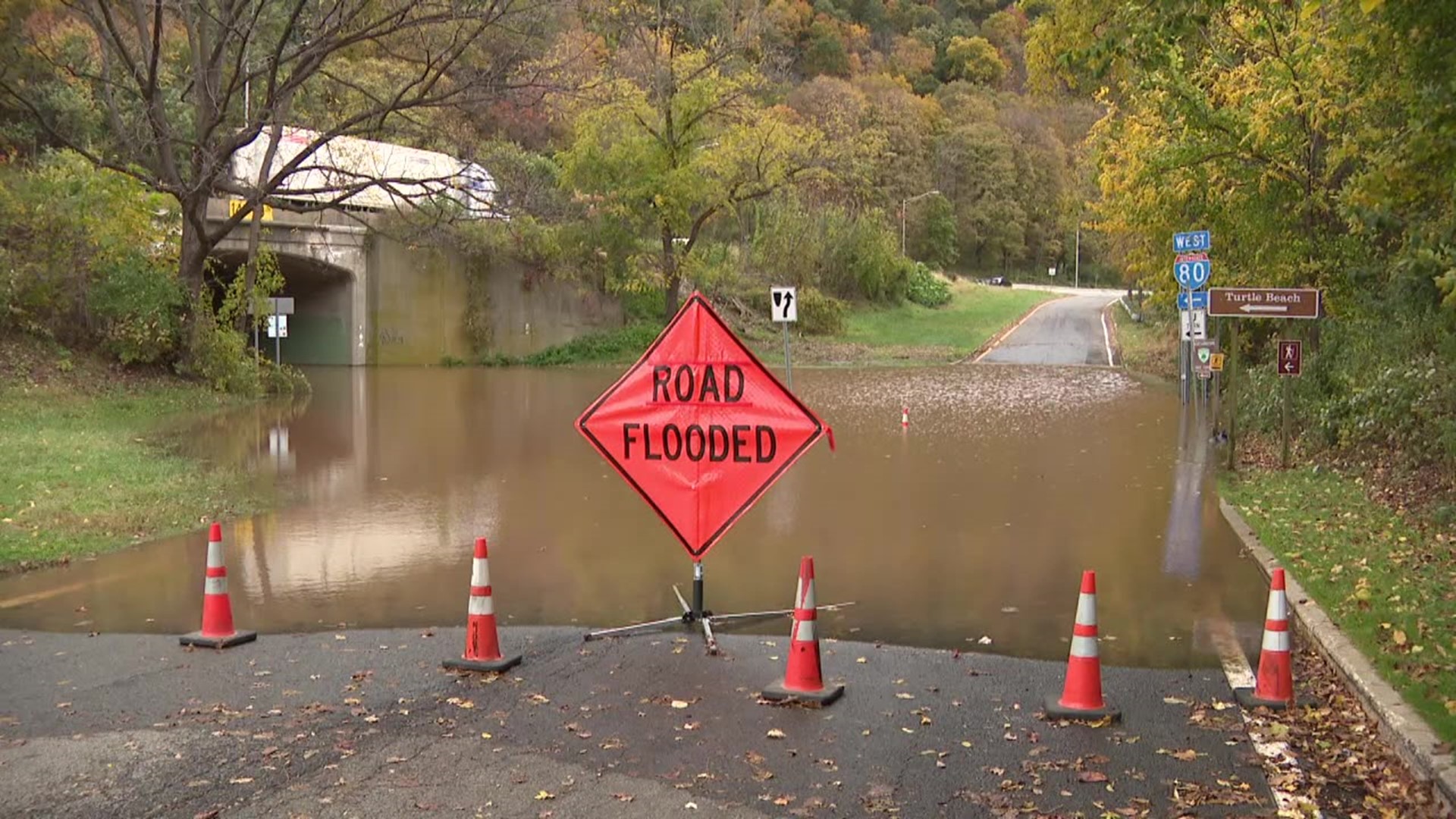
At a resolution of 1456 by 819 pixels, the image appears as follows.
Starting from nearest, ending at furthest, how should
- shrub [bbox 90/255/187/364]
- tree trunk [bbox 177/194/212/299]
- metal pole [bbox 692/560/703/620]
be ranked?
1. metal pole [bbox 692/560/703/620]
2. shrub [bbox 90/255/187/364]
3. tree trunk [bbox 177/194/212/299]

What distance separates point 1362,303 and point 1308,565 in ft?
27.3

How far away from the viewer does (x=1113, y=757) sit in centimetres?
608

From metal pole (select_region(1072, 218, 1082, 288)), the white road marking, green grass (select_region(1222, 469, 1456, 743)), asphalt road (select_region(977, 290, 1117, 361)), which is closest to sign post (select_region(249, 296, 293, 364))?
asphalt road (select_region(977, 290, 1117, 361))

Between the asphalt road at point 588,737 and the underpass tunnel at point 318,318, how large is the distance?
3921 cm

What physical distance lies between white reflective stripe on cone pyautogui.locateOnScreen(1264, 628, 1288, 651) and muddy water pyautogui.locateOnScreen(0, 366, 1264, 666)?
1.13m

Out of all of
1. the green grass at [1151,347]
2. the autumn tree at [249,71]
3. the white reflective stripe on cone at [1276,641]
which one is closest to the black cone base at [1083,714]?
the white reflective stripe on cone at [1276,641]

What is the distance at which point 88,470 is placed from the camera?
15.8 metres

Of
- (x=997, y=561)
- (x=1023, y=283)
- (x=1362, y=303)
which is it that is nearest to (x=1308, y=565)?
(x=997, y=561)

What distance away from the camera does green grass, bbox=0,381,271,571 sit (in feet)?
40.1

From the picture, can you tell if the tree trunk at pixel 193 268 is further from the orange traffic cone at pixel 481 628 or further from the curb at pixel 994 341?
the curb at pixel 994 341

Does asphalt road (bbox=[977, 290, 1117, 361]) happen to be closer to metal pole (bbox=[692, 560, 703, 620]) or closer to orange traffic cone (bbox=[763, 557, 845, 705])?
metal pole (bbox=[692, 560, 703, 620])

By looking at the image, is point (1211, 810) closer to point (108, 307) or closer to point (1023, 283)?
point (108, 307)

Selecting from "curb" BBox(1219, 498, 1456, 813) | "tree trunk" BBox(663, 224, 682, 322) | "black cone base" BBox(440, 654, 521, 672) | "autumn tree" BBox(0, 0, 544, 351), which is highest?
"autumn tree" BBox(0, 0, 544, 351)

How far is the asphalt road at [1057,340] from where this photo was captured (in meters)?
47.9
